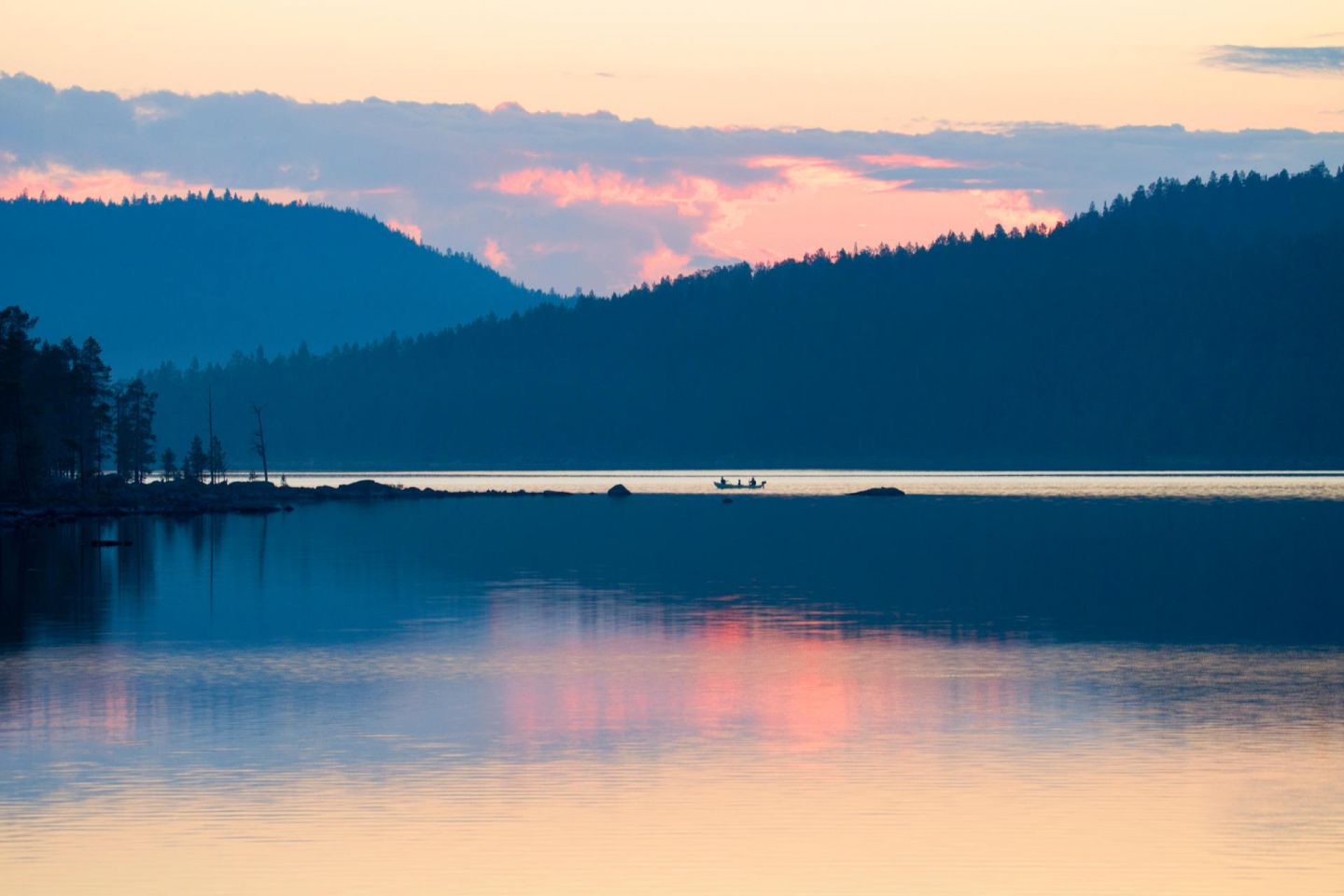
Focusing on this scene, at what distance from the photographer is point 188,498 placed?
4961 inches

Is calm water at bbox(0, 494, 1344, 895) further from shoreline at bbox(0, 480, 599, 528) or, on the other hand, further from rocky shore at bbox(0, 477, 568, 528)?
rocky shore at bbox(0, 477, 568, 528)

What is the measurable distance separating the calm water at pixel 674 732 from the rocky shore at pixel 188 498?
136 feet

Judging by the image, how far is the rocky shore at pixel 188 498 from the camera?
4112 inches

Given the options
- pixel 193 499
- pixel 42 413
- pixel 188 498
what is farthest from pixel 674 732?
pixel 193 499

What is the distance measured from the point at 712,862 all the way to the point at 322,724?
1146cm

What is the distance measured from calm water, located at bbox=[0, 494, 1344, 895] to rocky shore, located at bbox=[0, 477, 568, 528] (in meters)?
41.6

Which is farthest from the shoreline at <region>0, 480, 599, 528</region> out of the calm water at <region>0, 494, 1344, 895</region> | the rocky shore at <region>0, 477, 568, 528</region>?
the calm water at <region>0, 494, 1344, 895</region>

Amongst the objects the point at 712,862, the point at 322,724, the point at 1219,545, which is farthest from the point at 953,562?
the point at 712,862

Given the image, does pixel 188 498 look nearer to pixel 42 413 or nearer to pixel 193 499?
pixel 193 499

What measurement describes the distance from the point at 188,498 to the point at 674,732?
101936 mm

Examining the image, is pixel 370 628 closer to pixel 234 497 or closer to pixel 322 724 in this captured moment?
pixel 322 724

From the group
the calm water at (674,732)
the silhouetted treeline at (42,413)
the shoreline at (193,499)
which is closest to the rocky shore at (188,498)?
the shoreline at (193,499)

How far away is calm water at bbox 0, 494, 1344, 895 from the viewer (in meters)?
21.9

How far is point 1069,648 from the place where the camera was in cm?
4197
